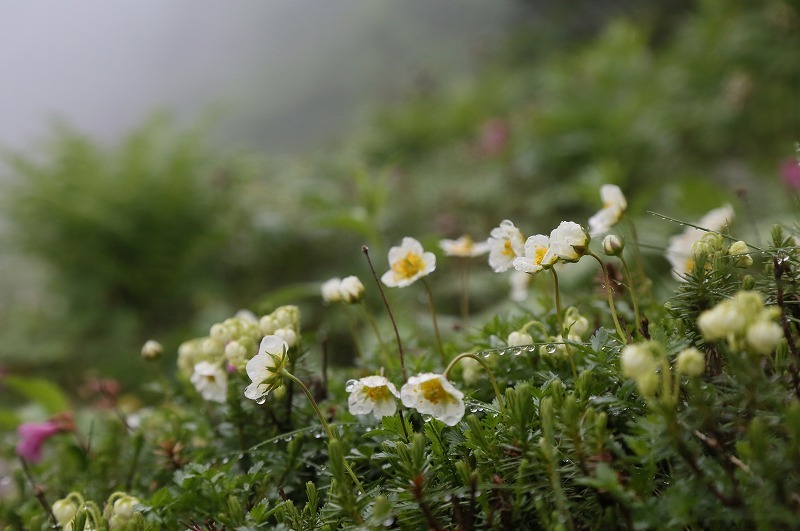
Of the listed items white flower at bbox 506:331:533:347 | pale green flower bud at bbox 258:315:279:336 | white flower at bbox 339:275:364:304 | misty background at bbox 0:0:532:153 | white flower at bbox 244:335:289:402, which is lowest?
white flower at bbox 244:335:289:402

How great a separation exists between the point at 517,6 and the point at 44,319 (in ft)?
14.6

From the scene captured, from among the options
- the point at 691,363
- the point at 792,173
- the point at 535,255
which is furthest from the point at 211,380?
Result: the point at 792,173

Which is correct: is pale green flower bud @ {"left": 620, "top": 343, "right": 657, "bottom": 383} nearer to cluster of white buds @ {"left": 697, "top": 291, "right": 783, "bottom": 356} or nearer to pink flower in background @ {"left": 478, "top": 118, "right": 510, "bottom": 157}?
cluster of white buds @ {"left": 697, "top": 291, "right": 783, "bottom": 356}

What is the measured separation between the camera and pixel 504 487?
486 mm

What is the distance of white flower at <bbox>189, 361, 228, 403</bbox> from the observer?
28.7 inches

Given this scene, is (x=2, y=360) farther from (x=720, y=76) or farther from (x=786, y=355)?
(x=720, y=76)

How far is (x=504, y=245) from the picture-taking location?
739 millimetres

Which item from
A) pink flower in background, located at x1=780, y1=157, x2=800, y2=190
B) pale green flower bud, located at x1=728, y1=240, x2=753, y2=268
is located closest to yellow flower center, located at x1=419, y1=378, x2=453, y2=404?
pale green flower bud, located at x1=728, y1=240, x2=753, y2=268

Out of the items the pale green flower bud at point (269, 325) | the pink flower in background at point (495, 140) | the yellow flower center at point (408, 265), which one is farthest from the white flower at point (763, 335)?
the pink flower in background at point (495, 140)

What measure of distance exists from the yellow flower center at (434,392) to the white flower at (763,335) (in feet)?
0.88

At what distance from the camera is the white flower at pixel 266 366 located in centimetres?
57

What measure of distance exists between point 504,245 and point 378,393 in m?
0.27

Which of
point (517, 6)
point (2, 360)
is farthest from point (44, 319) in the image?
point (517, 6)

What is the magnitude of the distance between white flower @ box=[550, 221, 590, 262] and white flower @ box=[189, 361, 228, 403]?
454mm
